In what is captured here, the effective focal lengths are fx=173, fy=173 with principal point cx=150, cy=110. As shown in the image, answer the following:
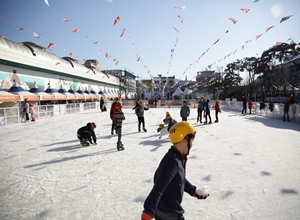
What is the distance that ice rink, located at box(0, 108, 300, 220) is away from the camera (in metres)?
2.46

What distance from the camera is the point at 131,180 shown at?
3375mm

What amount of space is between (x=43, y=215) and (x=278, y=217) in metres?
3.16

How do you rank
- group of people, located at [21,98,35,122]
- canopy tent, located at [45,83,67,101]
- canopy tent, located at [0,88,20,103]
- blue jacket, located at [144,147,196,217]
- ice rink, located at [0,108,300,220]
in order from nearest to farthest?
1. blue jacket, located at [144,147,196,217]
2. ice rink, located at [0,108,300,220]
3. group of people, located at [21,98,35,122]
4. canopy tent, located at [0,88,20,103]
5. canopy tent, located at [45,83,67,101]

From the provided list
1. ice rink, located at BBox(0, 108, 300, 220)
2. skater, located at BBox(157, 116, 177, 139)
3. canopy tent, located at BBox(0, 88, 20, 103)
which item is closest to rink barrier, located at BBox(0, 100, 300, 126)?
canopy tent, located at BBox(0, 88, 20, 103)

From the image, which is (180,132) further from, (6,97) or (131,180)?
(6,97)

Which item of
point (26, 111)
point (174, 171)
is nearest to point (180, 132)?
point (174, 171)

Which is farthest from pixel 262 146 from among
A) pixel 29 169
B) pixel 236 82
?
pixel 236 82

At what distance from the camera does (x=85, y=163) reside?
14.2 feet

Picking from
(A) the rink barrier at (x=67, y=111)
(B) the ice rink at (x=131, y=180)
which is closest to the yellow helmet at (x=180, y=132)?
(B) the ice rink at (x=131, y=180)

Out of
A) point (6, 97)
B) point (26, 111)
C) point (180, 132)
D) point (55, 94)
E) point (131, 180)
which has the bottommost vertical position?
point (131, 180)

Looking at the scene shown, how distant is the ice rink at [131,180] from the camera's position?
2457 millimetres

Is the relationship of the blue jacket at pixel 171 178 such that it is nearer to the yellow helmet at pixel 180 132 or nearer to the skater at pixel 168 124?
the yellow helmet at pixel 180 132

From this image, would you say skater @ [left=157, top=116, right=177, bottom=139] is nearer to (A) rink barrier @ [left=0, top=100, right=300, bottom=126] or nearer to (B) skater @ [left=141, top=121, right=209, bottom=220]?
(B) skater @ [left=141, top=121, right=209, bottom=220]

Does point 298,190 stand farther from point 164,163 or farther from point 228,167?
point 164,163
